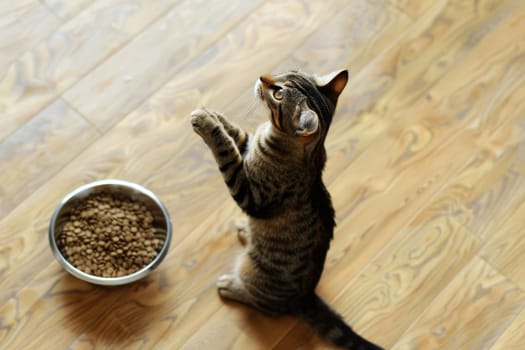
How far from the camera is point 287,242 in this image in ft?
5.58

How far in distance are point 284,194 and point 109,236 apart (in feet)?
1.86

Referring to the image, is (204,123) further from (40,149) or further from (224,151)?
(40,149)

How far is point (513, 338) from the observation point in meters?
1.95

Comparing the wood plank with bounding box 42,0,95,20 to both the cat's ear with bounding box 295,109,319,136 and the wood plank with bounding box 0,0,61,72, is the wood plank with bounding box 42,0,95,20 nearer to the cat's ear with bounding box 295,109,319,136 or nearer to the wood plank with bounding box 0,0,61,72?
the wood plank with bounding box 0,0,61,72

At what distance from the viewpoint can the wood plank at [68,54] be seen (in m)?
2.08

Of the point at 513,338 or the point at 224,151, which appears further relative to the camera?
the point at 513,338

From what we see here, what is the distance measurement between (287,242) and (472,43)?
119 cm

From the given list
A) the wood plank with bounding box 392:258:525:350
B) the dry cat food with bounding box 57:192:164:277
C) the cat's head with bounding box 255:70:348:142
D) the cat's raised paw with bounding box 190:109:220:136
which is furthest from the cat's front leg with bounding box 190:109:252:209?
the wood plank with bounding box 392:258:525:350

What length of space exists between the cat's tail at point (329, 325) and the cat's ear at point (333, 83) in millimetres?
606

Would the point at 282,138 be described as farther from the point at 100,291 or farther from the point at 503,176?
the point at 503,176

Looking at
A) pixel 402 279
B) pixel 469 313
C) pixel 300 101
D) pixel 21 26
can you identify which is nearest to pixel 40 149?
pixel 21 26

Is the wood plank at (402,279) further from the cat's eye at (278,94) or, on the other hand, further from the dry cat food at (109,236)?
the cat's eye at (278,94)

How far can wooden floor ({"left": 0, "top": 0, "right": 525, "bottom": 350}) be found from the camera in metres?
1.89

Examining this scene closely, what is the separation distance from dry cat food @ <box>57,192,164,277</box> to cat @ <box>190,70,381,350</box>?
0.84 feet
